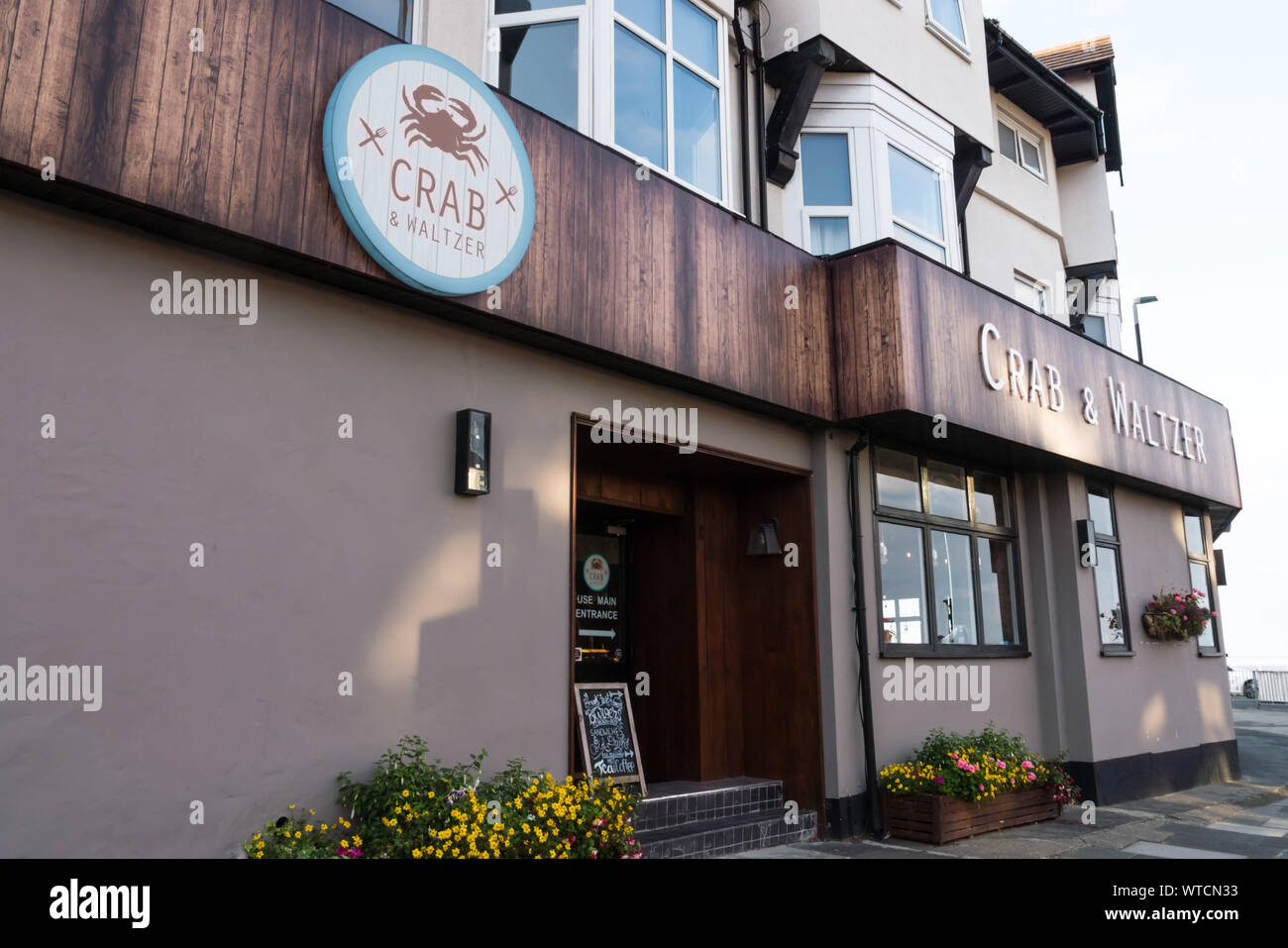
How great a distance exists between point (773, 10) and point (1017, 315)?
3.85m

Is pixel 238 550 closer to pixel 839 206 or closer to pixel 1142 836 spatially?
pixel 839 206

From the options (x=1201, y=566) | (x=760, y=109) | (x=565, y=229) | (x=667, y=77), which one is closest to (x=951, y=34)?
(x=760, y=109)

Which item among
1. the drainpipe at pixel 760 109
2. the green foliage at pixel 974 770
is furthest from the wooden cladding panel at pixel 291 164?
the green foliage at pixel 974 770

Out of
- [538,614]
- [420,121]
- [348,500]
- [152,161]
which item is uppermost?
[420,121]

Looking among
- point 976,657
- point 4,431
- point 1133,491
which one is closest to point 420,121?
point 4,431

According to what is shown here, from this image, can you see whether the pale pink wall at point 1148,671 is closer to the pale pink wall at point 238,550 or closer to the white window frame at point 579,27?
the white window frame at point 579,27

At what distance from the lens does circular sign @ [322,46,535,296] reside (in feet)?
15.9

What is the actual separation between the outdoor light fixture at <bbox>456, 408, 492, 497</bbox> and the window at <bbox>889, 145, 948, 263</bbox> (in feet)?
19.3

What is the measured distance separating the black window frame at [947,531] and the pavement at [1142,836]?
1614 mm

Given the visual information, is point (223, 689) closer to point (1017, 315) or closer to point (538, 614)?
point (538, 614)

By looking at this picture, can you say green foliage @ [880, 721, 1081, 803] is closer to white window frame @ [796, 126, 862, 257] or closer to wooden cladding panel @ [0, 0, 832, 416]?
wooden cladding panel @ [0, 0, 832, 416]

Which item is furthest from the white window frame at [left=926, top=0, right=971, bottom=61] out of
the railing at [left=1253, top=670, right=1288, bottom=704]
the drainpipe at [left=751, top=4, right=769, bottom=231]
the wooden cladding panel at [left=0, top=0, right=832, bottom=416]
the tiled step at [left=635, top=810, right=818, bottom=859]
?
the railing at [left=1253, top=670, right=1288, bottom=704]

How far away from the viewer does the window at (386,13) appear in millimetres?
5723

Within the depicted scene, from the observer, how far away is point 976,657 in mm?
9070
